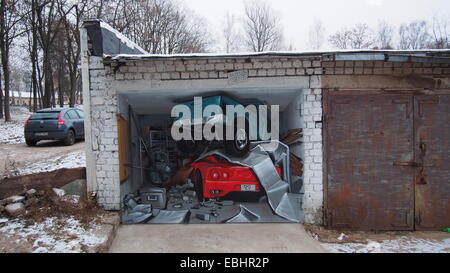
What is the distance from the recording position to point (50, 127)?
27.4 ft

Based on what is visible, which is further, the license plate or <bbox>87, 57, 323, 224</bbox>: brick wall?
the license plate

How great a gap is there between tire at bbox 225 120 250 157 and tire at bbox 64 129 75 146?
6154 mm

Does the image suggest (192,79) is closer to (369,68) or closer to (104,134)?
(104,134)

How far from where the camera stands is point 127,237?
401 centimetres

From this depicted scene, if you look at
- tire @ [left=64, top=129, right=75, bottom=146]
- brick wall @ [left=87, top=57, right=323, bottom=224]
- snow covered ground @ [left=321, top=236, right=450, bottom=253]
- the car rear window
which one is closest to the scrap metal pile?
brick wall @ [left=87, top=57, right=323, bottom=224]

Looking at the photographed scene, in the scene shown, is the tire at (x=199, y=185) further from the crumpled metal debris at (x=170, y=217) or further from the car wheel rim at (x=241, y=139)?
the car wheel rim at (x=241, y=139)

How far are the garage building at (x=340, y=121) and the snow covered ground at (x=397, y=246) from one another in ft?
1.11

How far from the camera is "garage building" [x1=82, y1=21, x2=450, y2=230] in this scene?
422 cm

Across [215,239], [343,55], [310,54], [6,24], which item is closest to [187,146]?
[215,239]

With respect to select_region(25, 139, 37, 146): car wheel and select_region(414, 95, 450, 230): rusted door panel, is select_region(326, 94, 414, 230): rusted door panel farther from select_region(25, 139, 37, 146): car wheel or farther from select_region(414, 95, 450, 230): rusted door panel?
select_region(25, 139, 37, 146): car wheel

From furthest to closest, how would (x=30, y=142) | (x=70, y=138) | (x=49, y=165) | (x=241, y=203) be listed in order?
(x=70, y=138) < (x=30, y=142) < (x=49, y=165) < (x=241, y=203)

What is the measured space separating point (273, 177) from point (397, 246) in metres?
2.03
